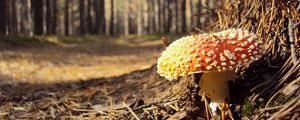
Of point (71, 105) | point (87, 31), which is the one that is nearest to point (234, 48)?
point (71, 105)

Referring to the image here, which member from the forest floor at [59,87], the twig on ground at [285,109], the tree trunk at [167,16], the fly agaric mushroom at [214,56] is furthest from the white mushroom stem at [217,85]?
the tree trunk at [167,16]

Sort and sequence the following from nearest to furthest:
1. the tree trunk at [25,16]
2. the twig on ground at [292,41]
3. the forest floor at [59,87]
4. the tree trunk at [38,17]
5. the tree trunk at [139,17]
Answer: the twig on ground at [292,41] < the forest floor at [59,87] < the tree trunk at [38,17] < the tree trunk at [25,16] < the tree trunk at [139,17]

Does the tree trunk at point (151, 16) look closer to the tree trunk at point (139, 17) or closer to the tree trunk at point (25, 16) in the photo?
the tree trunk at point (139, 17)

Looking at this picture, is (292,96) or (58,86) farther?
(58,86)

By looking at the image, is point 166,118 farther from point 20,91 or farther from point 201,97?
point 20,91

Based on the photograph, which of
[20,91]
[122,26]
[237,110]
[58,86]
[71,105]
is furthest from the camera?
[122,26]

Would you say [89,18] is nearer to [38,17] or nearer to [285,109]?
[38,17]

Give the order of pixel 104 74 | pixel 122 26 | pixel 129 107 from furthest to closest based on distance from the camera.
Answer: pixel 122 26, pixel 104 74, pixel 129 107

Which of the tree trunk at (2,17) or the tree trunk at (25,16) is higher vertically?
the tree trunk at (2,17)

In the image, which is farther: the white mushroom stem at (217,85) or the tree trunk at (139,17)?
the tree trunk at (139,17)
